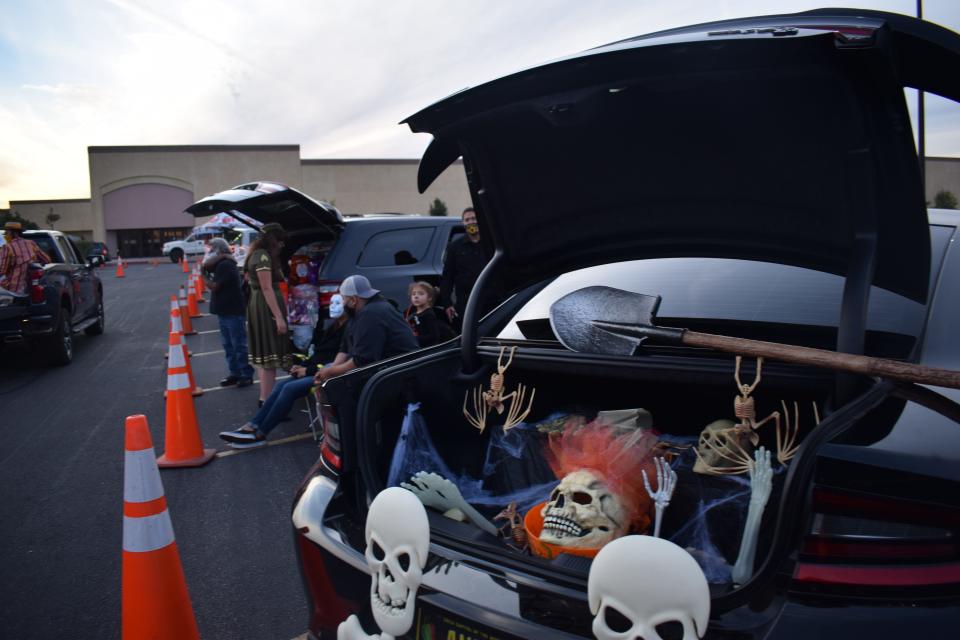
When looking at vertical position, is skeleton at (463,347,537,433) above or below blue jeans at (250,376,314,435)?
above

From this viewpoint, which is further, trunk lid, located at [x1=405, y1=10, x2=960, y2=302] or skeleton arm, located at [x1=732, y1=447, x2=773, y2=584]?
skeleton arm, located at [x1=732, y1=447, x2=773, y2=584]

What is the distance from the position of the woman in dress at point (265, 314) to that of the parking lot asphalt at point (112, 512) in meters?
0.59

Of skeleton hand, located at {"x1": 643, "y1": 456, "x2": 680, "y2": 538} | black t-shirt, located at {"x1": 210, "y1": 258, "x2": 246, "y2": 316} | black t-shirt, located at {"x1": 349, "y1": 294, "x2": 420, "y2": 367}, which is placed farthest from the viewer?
black t-shirt, located at {"x1": 210, "y1": 258, "x2": 246, "y2": 316}

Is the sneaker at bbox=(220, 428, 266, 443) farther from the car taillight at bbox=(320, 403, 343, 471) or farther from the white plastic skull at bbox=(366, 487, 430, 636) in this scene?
the white plastic skull at bbox=(366, 487, 430, 636)

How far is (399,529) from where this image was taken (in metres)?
1.64

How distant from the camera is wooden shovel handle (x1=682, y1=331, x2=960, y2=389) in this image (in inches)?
57.1

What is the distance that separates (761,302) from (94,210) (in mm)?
57830

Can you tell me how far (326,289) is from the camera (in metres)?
6.57

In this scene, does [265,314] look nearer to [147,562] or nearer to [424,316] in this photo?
[424,316]

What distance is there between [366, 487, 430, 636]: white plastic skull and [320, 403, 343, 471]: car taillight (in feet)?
1.53

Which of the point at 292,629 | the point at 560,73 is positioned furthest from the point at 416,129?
the point at 292,629

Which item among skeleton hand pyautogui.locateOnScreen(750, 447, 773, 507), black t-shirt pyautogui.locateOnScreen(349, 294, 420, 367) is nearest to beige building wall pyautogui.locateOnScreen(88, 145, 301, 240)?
black t-shirt pyautogui.locateOnScreen(349, 294, 420, 367)

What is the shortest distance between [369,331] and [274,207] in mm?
2426

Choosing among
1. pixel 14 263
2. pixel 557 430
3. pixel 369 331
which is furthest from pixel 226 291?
pixel 557 430
